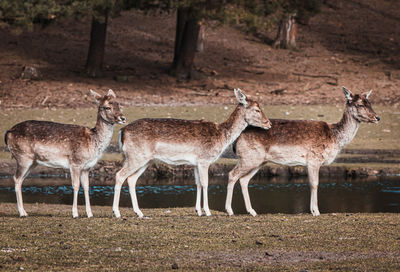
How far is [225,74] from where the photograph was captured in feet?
121

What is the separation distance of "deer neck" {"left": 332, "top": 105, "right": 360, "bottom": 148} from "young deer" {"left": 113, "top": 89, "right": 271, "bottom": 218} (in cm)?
157

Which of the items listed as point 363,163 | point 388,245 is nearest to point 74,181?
point 388,245

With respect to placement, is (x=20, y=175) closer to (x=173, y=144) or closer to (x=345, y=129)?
(x=173, y=144)

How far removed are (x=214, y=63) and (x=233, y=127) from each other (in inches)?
1048

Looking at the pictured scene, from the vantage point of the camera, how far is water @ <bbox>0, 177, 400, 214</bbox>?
16.1 metres

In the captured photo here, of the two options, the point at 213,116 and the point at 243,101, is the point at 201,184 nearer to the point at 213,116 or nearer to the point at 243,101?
the point at 243,101

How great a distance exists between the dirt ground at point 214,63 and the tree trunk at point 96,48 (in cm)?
61

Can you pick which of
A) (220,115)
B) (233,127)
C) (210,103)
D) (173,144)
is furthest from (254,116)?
(210,103)

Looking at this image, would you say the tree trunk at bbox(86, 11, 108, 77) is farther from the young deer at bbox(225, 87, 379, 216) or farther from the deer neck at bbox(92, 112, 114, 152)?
the deer neck at bbox(92, 112, 114, 152)

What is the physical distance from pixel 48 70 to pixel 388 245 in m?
28.0

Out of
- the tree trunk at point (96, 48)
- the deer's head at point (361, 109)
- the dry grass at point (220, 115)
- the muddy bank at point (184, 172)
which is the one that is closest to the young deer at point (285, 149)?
the deer's head at point (361, 109)

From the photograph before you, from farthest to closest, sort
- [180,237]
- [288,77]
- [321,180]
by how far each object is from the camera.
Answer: [288,77] → [321,180] → [180,237]

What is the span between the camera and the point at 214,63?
39.1 meters

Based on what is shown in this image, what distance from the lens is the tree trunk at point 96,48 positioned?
109 feet
